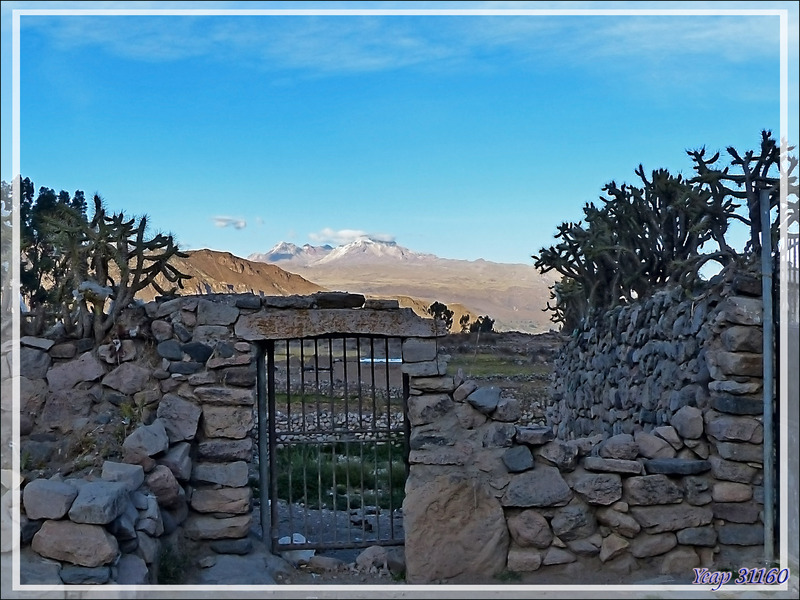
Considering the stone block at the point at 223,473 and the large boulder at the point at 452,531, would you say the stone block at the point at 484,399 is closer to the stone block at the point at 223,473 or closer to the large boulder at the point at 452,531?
the large boulder at the point at 452,531

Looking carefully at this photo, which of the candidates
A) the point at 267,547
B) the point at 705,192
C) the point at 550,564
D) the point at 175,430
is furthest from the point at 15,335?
Result: the point at 705,192

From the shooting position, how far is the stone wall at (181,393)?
6.08 metres

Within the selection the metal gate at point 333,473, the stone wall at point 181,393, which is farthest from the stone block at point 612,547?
the stone wall at point 181,393

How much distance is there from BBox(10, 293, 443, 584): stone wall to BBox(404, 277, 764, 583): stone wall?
0.68 m

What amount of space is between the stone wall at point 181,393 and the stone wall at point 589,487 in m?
0.68

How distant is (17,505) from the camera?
4816 millimetres

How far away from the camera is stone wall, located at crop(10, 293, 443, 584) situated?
608 centimetres

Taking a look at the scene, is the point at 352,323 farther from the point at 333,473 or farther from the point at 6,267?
the point at 6,267

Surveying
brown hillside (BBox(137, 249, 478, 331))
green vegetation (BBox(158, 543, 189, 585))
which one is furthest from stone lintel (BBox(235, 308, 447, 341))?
brown hillside (BBox(137, 249, 478, 331))

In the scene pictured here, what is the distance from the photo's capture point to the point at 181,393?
654 cm

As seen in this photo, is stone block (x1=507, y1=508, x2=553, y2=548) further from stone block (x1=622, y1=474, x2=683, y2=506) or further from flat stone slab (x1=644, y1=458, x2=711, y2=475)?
flat stone slab (x1=644, y1=458, x2=711, y2=475)

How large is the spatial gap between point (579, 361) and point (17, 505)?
7.85 meters

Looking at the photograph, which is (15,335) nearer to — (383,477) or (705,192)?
(383,477)

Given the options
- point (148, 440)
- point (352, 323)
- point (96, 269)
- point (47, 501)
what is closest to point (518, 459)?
point (352, 323)
